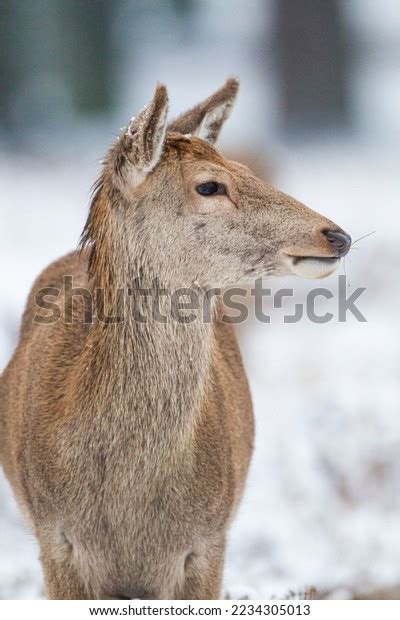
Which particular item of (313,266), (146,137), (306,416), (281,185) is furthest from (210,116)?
(281,185)

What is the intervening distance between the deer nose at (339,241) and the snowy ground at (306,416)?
6.96ft

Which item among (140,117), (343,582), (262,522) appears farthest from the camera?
(262,522)

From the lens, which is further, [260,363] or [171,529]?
[260,363]

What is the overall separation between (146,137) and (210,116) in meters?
0.80

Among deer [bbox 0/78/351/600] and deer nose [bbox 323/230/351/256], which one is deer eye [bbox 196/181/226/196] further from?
deer nose [bbox 323/230/351/256]

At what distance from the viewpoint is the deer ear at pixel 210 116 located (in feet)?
17.3

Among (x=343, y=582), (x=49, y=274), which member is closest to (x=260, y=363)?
(x=343, y=582)

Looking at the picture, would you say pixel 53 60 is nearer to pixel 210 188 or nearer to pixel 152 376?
pixel 210 188

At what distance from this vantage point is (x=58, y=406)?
4.94 metres

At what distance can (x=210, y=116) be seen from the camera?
5.37 metres

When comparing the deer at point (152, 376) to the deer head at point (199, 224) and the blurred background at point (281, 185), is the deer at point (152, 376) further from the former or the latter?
the blurred background at point (281, 185)

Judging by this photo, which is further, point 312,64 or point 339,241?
point 312,64

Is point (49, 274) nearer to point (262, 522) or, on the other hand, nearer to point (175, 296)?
point (175, 296)

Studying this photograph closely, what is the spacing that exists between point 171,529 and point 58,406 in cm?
69
